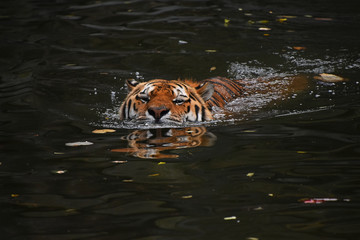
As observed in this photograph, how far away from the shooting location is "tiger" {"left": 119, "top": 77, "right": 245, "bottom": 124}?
5.49m

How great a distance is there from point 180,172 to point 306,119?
1.89 m

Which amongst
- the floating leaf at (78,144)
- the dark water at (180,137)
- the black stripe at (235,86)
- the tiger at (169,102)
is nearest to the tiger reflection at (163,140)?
the dark water at (180,137)

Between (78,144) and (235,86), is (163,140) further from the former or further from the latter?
(235,86)

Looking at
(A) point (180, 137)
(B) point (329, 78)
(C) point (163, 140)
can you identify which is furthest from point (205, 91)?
→ (B) point (329, 78)

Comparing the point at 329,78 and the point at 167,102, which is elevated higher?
the point at 167,102

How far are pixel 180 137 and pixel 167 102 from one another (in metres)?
0.58

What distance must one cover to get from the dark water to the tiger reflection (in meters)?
0.02

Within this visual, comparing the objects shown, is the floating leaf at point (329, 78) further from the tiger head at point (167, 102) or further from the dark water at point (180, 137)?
the tiger head at point (167, 102)

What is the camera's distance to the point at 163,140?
5020 mm

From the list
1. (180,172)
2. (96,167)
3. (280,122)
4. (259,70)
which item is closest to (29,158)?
(96,167)

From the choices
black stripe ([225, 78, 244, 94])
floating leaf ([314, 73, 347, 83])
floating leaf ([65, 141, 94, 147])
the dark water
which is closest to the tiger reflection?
the dark water

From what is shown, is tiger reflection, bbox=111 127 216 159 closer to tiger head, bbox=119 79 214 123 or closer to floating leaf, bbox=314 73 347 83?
tiger head, bbox=119 79 214 123

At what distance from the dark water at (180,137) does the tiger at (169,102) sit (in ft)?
0.56

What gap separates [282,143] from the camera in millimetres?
4707
